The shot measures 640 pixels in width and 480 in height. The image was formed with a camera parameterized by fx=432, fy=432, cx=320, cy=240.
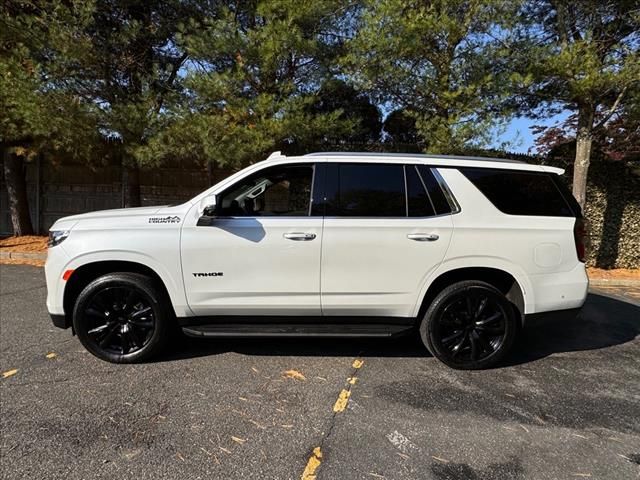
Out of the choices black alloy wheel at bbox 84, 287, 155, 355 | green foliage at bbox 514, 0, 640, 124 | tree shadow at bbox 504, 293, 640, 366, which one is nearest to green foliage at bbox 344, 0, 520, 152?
green foliage at bbox 514, 0, 640, 124

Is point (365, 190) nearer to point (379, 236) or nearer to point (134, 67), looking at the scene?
point (379, 236)

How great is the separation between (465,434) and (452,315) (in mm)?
1189

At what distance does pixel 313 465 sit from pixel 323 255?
Answer: 5.58 feet

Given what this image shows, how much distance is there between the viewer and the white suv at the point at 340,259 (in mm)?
3754

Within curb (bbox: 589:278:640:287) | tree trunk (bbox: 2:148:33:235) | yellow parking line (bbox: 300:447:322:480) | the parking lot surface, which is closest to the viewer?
yellow parking line (bbox: 300:447:322:480)

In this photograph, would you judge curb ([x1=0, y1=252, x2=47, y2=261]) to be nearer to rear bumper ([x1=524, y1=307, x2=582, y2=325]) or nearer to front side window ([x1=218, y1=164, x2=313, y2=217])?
front side window ([x1=218, y1=164, x2=313, y2=217])

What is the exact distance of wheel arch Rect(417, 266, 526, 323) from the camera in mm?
3906

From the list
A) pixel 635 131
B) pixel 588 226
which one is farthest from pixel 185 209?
pixel 635 131

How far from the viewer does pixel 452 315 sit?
12.8ft

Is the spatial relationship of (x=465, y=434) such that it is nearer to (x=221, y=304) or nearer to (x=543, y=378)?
(x=543, y=378)

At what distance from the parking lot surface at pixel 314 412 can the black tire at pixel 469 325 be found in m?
0.16

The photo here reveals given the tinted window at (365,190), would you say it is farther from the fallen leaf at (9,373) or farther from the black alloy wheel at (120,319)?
the fallen leaf at (9,373)

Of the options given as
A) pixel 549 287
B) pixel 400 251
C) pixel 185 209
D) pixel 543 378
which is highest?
pixel 185 209

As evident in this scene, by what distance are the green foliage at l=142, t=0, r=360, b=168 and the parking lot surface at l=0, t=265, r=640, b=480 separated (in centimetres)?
426
